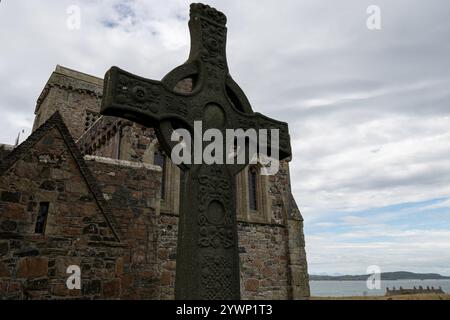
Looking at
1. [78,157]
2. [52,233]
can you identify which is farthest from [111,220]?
[78,157]

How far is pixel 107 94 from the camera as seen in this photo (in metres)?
2.89

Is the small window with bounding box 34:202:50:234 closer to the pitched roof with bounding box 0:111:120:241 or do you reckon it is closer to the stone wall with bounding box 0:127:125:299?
the stone wall with bounding box 0:127:125:299

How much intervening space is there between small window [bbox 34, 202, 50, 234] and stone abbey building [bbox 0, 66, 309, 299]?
0.05 feet

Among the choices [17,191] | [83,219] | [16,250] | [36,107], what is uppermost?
[36,107]

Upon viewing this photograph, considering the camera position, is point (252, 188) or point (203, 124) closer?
point (203, 124)

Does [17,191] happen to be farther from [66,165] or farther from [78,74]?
[78,74]

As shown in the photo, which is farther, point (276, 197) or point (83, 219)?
point (276, 197)

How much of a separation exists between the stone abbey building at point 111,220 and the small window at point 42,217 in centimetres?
1

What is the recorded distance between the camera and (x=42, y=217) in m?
4.67

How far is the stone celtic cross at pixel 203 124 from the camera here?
2803 mm

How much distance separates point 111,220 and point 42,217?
917 mm

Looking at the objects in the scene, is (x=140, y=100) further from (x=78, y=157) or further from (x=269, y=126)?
(x=78, y=157)
